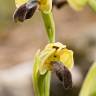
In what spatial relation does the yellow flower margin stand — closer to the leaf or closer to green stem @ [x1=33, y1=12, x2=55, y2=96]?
green stem @ [x1=33, y1=12, x2=55, y2=96]

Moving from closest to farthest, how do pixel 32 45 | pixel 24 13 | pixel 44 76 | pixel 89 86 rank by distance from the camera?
pixel 24 13 → pixel 44 76 → pixel 89 86 → pixel 32 45

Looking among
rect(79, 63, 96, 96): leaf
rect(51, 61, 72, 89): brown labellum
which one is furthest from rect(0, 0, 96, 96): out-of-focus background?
rect(51, 61, 72, 89): brown labellum

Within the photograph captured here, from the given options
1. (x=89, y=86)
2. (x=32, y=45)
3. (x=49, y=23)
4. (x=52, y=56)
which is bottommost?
(x=89, y=86)

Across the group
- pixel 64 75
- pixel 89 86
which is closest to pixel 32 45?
pixel 89 86

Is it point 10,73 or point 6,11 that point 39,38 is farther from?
point 10,73

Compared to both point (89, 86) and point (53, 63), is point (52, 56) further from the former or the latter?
point (89, 86)

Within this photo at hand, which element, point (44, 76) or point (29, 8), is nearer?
point (29, 8)

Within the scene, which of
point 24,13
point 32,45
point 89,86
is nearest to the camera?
point 24,13

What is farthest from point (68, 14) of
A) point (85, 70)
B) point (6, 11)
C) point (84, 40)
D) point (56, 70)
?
point (56, 70)

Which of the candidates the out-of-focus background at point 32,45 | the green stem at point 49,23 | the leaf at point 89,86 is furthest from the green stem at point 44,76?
the out-of-focus background at point 32,45

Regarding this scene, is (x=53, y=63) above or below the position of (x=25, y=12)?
below
